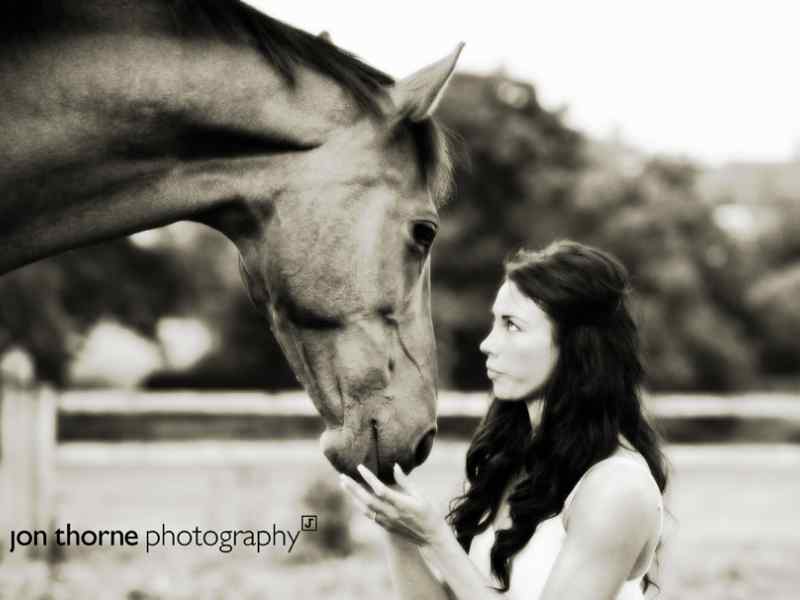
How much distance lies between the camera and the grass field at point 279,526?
20.4 feet

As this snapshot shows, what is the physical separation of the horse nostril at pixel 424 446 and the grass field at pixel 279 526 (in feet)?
8.07

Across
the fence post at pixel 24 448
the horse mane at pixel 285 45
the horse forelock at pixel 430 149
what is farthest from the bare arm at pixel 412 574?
the fence post at pixel 24 448

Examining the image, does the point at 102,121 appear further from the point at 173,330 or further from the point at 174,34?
the point at 173,330

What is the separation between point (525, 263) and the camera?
2.82 m

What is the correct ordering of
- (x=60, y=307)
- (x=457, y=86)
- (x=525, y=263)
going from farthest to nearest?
(x=457, y=86) → (x=60, y=307) → (x=525, y=263)

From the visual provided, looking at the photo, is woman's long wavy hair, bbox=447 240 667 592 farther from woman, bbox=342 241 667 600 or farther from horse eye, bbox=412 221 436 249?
horse eye, bbox=412 221 436 249

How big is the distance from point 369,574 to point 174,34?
495 centimetres

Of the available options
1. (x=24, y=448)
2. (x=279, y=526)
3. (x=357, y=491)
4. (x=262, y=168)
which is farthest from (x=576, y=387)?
(x=24, y=448)

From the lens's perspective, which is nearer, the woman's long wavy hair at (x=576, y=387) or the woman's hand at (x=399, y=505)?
the woman's hand at (x=399, y=505)

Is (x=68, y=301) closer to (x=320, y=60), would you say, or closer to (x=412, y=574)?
(x=412, y=574)

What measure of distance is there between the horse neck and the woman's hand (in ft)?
2.49

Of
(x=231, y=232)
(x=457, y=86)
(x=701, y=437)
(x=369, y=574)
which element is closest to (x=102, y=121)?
(x=231, y=232)

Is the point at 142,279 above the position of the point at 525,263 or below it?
below

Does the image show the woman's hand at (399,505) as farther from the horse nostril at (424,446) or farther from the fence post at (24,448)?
the fence post at (24,448)
